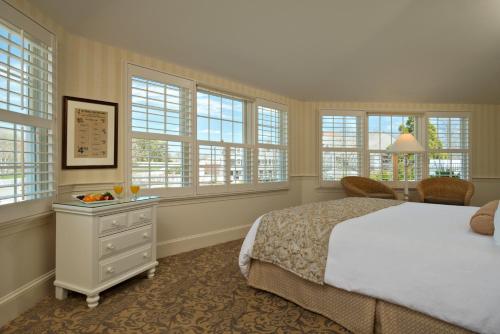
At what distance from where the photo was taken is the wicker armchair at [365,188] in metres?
4.86

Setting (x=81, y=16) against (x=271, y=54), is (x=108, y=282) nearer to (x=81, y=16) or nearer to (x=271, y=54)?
(x=81, y=16)

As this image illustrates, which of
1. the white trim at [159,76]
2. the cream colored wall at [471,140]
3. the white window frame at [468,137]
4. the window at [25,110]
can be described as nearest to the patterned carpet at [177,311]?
the window at [25,110]

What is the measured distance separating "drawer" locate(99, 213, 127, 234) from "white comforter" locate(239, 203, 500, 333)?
166 centimetres

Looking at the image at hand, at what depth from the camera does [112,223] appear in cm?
245

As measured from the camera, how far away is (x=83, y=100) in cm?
289

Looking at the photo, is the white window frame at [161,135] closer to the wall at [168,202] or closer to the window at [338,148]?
the wall at [168,202]

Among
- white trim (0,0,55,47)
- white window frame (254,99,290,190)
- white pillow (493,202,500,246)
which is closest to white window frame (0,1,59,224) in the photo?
white trim (0,0,55,47)

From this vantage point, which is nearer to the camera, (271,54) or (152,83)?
(152,83)

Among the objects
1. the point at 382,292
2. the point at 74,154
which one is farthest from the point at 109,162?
the point at 382,292

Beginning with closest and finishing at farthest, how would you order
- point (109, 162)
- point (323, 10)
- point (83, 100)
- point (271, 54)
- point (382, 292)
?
point (382, 292) → point (83, 100) → point (109, 162) → point (323, 10) → point (271, 54)

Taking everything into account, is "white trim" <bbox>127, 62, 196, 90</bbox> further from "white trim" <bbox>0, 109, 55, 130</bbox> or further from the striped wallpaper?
"white trim" <bbox>0, 109, 55, 130</bbox>

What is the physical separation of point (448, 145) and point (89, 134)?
5.72 meters

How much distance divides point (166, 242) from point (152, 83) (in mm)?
1804

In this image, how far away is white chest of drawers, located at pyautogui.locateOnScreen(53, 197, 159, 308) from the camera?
231cm
